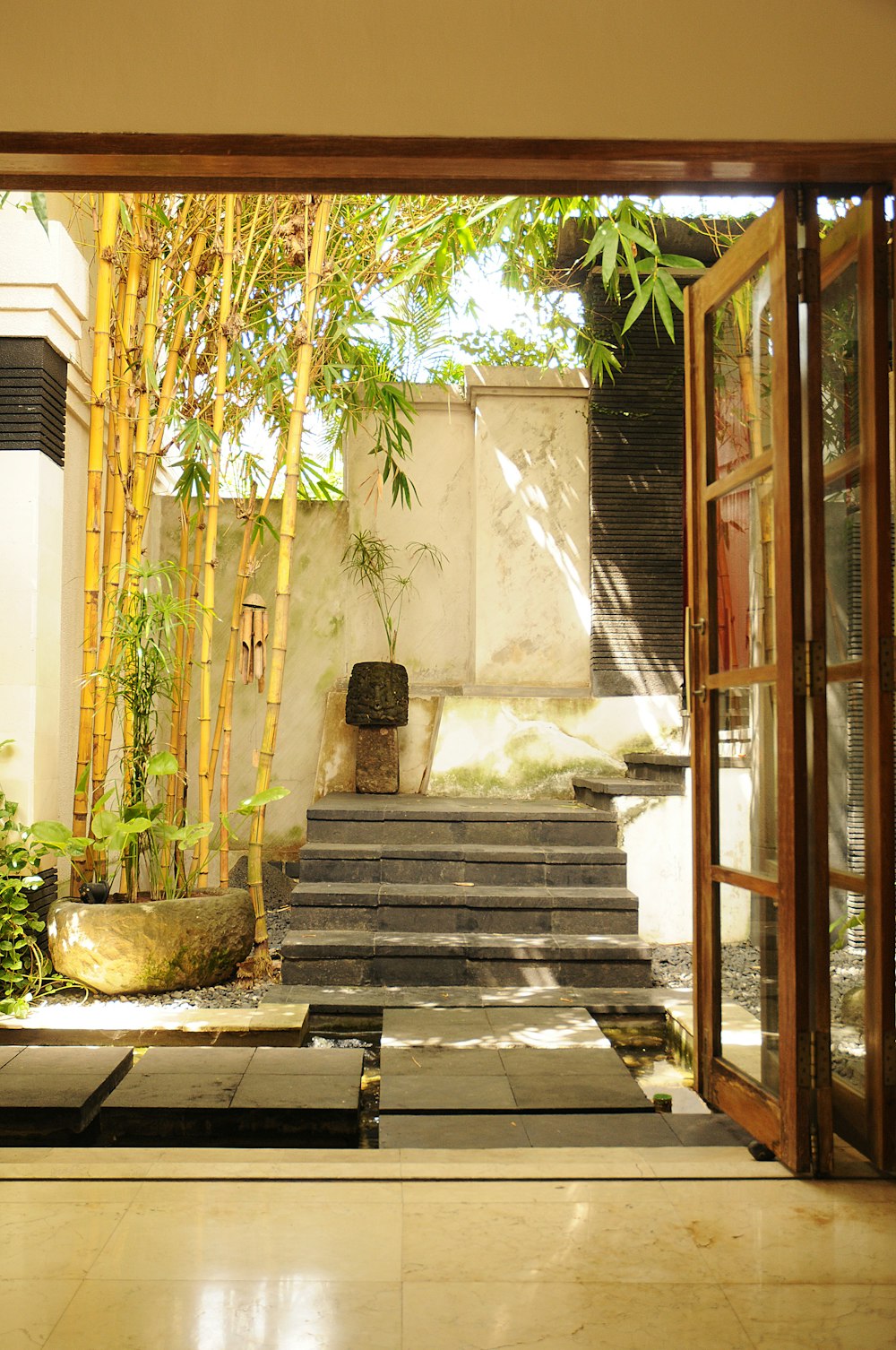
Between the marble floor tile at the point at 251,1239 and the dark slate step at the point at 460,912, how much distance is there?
2.65m

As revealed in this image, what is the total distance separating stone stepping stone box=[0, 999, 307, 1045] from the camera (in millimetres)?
3941

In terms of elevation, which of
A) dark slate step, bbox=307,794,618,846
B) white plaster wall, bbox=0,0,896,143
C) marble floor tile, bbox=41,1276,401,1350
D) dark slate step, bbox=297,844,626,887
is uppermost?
white plaster wall, bbox=0,0,896,143

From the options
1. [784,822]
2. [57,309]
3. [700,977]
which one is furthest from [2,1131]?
[57,309]

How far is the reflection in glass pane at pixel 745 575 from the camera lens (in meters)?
2.68

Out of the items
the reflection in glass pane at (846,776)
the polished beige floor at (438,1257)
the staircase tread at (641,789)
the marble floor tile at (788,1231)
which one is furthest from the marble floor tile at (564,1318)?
the staircase tread at (641,789)

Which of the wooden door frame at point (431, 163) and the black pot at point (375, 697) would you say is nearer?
the wooden door frame at point (431, 163)

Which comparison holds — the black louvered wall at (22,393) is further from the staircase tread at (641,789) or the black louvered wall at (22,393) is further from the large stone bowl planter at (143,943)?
the staircase tread at (641,789)

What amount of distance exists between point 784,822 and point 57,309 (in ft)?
12.3

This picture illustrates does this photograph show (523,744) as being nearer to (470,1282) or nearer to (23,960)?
(23,960)

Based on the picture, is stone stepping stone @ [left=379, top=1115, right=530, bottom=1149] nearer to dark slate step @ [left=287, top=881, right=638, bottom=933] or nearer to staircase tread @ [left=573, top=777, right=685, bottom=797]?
dark slate step @ [left=287, top=881, right=638, bottom=933]

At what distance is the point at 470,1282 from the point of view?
1947 mm

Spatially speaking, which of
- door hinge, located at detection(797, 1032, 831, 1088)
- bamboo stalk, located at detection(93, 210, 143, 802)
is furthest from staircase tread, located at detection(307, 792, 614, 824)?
door hinge, located at detection(797, 1032, 831, 1088)

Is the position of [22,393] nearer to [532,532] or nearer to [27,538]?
[27,538]

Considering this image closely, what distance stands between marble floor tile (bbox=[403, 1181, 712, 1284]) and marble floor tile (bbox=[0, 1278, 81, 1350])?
0.57 m
